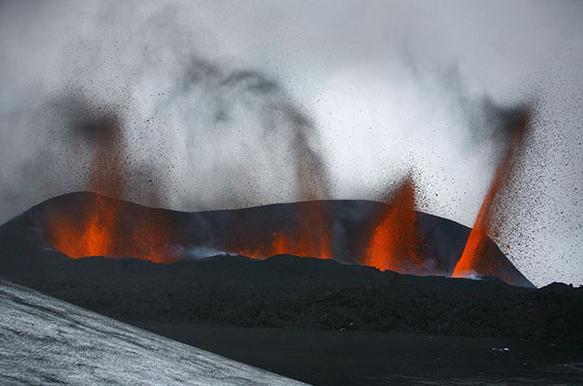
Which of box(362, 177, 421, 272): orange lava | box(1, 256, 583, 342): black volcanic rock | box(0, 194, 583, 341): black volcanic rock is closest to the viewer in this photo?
box(1, 256, 583, 342): black volcanic rock

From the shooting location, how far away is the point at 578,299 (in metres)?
24.4

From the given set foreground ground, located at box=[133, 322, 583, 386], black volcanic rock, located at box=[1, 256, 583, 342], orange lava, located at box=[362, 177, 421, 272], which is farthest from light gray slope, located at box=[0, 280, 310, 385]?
orange lava, located at box=[362, 177, 421, 272]

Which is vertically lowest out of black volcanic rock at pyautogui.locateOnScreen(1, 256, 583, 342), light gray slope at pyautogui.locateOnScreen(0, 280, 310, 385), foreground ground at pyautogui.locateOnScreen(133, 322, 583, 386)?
light gray slope at pyautogui.locateOnScreen(0, 280, 310, 385)

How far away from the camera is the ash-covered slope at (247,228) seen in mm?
53022

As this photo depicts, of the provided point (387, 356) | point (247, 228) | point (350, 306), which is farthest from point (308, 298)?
point (247, 228)

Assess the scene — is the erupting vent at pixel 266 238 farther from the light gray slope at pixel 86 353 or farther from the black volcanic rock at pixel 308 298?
the light gray slope at pixel 86 353

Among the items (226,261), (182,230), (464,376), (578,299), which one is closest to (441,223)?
(182,230)

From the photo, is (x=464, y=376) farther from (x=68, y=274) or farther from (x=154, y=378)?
(x=68, y=274)

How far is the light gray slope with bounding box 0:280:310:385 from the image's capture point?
7.67 feet

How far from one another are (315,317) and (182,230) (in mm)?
33843

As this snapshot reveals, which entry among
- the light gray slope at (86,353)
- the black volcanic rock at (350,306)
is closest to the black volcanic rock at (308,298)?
the black volcanic rock at (350,306)

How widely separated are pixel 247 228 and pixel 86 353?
5495 cm

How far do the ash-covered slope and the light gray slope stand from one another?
47193mm

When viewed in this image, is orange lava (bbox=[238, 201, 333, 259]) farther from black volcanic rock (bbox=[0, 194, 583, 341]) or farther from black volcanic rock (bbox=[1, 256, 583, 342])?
black volcanic rock (bbox=[1, 256, 583, 342])
